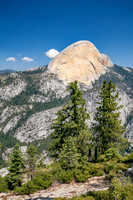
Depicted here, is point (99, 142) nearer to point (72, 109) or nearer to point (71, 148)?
point (72, 109)

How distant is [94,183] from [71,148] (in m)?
3.96

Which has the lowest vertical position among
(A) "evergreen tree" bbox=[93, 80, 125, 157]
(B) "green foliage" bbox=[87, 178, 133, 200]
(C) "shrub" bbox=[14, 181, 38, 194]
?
(C) "shrub" bbox=[14, 181, 38, 194]

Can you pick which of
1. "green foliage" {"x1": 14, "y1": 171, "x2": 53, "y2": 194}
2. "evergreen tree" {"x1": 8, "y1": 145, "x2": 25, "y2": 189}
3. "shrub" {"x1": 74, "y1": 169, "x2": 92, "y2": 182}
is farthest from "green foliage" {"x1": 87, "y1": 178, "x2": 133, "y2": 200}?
"evergreen tree" {"x1": 8, "y1": 145, "x2": 25, "y2": 189}

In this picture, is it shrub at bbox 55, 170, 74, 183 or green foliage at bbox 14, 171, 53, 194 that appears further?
shrub at bbox 55, 170, 74, 183

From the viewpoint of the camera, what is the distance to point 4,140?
196500 millimetres

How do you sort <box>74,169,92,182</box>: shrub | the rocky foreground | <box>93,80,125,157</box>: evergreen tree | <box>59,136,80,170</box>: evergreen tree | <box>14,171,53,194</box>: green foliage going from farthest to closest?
1. <box>93,80,125,157</box>: evergreen tree
2. <box>59,136,80,170</box>: evergreen tree
3. <box>74,169,92,182</box>: shrub
4. <box>14,171,53,194</box>: green foliage
5. the rocky foreground

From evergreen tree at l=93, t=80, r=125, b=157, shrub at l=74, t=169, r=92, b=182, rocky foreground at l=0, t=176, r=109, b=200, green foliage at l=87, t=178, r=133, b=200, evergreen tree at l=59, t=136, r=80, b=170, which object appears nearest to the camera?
green foliage at l=87, t=178, r=133, b=200

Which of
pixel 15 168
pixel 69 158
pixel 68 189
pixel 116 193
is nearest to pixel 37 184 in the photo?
pixel 68 189

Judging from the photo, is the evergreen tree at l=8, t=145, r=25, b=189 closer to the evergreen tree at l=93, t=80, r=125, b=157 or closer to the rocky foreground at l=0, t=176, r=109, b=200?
the rocky foreground at l=0, t=176, r=109, b=200

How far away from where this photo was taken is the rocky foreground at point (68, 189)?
1082 cm

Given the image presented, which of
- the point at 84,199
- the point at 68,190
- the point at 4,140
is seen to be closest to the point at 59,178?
the point at 68,190

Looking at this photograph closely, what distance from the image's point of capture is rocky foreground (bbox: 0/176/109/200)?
1082 cm

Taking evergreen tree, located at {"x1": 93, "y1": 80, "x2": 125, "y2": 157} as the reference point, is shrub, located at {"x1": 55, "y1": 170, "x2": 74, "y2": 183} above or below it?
below

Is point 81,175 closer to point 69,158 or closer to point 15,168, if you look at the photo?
point 69,158
